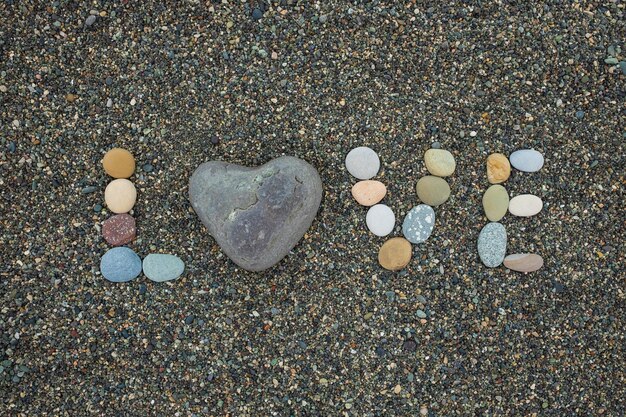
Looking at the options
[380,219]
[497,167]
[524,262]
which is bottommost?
[524,262]

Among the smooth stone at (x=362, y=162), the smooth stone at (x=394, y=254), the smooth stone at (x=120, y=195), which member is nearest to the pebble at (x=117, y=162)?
the smooth stone at (x=120, y=195)

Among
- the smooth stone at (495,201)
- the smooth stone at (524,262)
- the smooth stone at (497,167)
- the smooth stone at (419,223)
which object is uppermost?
the smooth stone at (497,167)

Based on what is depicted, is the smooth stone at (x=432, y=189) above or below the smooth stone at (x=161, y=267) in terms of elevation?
above

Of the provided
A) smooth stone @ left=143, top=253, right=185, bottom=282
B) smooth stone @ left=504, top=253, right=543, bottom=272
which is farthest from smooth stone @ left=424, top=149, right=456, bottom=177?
smooth stone @ left=143, top=253, right=185, bottom=282

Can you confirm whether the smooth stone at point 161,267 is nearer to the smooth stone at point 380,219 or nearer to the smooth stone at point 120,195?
the smooth stone at point 120,195

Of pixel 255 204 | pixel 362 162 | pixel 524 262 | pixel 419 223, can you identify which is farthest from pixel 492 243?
pixel 255 204

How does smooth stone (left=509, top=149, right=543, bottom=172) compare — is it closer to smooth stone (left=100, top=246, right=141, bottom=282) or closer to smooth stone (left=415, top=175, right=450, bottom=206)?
smooth stone (left=415, top=175, right=450, bottom=206)

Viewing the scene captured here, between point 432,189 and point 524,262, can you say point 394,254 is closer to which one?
point 432,189

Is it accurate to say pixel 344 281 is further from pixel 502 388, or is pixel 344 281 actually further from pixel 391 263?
pixel 502 388

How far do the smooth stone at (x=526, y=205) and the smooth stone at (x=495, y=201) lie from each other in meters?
0.03

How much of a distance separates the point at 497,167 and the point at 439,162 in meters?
0.17

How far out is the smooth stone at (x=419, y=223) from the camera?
4.93 ft

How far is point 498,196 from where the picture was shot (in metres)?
1.50

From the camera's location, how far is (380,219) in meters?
1.50
